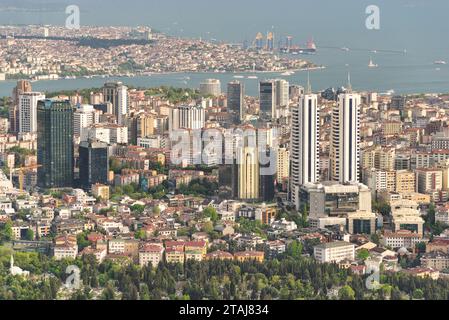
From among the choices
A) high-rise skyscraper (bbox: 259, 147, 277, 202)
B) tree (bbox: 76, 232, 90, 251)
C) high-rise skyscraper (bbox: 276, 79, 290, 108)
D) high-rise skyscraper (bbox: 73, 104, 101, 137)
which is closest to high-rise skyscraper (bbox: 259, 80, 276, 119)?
high-rise skyscraper (bbox: 276, 79, 290, 108)

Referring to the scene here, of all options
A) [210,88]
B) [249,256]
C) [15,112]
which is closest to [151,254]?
[249,256]

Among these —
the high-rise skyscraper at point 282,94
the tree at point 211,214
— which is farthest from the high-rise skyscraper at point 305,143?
the high-rise skyscraper at point 282,94

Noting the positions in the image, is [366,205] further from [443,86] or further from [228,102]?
[443,86]

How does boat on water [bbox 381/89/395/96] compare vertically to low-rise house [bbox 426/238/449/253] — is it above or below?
above

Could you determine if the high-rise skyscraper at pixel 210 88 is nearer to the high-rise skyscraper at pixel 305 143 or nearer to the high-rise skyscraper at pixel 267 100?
the high-rise skyscraper at pixel 267 100

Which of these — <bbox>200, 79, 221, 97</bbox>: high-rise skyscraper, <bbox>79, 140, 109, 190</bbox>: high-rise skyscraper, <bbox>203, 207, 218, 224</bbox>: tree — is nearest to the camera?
<bbox>203, 207, 218, 224</bbox>: tree

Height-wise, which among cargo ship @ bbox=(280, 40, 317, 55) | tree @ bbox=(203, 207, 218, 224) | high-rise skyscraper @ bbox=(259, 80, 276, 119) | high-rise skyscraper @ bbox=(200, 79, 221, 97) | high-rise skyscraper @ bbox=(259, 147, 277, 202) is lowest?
tree @ bbox=(203, 207, 218, 224)

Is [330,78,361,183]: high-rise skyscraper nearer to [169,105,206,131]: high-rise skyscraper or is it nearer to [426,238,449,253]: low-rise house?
[426,238,449,253]: low-rise house

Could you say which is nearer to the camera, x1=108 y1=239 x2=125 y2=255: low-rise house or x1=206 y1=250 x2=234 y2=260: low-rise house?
x1=206 y1=250 x2=234 y2=260: low-rise house
